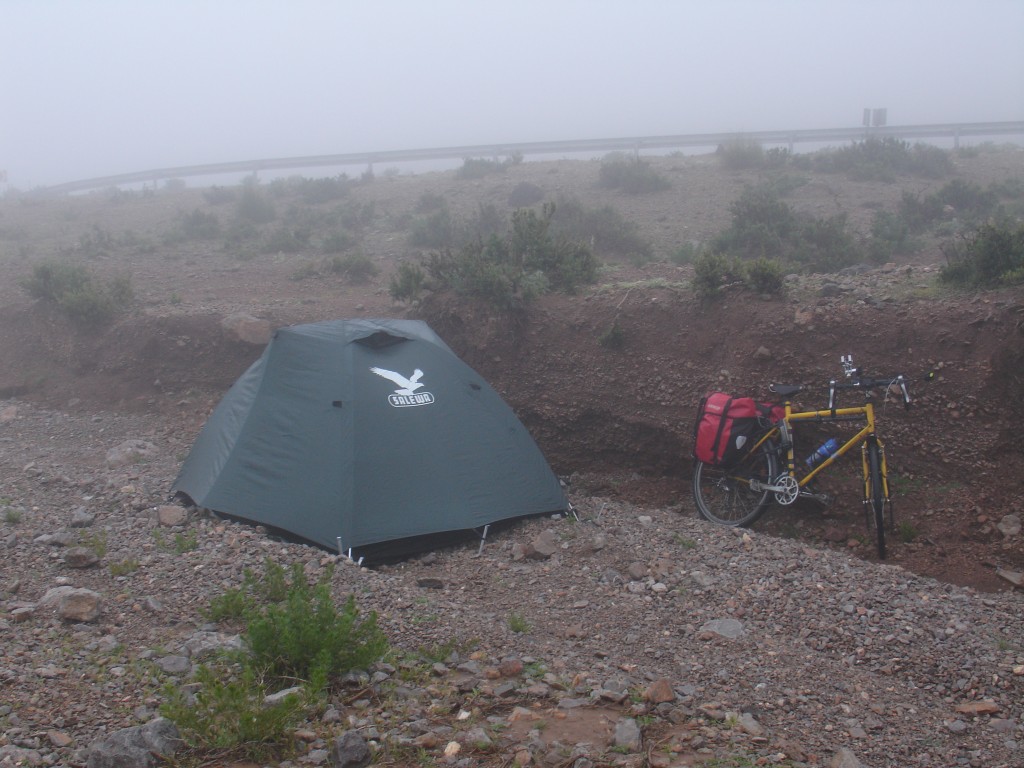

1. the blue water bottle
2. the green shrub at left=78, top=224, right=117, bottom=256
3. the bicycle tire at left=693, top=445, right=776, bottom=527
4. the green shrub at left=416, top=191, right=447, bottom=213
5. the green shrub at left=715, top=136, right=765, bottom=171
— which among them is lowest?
the bicycle tire at left=693, top=445, right=776, bottom=527

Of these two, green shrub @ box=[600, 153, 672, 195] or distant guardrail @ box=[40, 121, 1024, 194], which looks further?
distant guardrail @ box=[40, 121, 1024, 194]

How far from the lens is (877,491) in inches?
245

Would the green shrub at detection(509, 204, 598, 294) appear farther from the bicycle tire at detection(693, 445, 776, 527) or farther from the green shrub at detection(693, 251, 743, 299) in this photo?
the bicycle tire at detection(693, 445, 776, 527)

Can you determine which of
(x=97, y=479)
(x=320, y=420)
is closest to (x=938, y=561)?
(x=320, y=420)

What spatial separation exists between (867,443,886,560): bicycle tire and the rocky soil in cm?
21

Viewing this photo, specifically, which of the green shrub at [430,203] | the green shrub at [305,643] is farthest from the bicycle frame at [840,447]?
the green shrub at [430,203]

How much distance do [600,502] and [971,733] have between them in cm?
434

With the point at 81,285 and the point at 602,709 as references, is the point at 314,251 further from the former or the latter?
the point at 602,709

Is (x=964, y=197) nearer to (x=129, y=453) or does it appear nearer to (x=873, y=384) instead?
(x=873, y=384)

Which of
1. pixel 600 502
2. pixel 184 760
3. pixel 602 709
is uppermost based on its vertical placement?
pixel 184 760

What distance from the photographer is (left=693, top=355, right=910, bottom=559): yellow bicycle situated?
625 centimetres

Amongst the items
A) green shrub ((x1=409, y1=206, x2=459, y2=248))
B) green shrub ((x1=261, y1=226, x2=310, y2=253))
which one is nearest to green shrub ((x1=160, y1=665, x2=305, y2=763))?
green shrub ((x1=409, y1=206, x2=459, y2=248))

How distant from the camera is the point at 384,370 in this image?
7.27 metres

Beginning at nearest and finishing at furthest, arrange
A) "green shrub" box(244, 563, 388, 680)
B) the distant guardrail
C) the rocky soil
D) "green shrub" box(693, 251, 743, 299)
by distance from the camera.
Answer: the rocky soil < "green shrub" box(244, 563, 388, 680) < "green shrub" box(693, 251, 743, 299) < the distant guardrail
